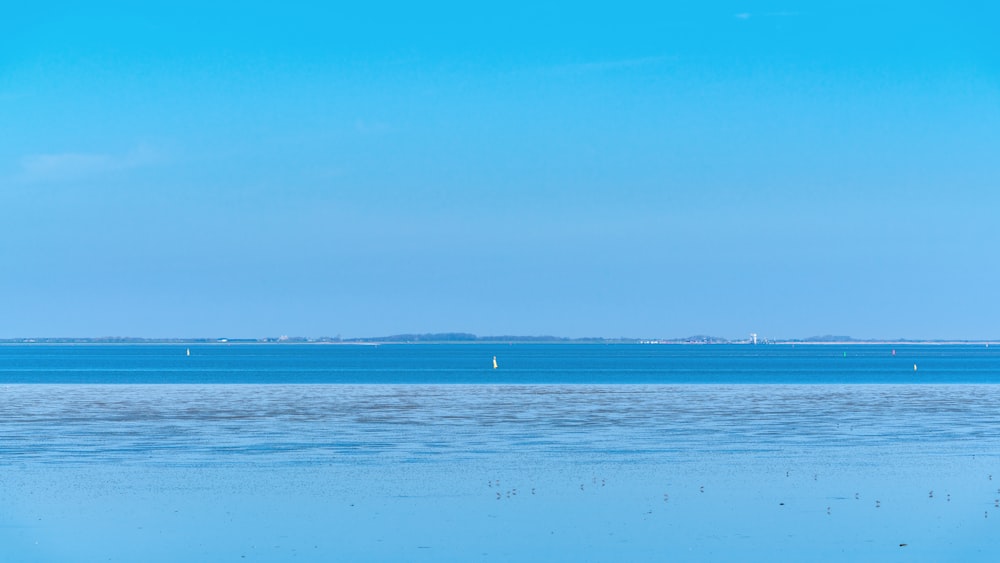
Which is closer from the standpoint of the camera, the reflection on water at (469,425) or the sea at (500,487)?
the sea at (500,487)

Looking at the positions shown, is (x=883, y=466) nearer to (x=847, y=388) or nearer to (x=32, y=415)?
(x=32, y=415)

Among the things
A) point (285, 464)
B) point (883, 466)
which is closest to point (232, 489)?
point (285, 464)

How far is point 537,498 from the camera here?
25719mm

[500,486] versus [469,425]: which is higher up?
[469,425]

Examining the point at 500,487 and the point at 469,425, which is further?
the point at 469,425

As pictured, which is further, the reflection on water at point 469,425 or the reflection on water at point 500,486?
the reflection on water at point 469,425

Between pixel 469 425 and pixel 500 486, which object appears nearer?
pixel 500 486

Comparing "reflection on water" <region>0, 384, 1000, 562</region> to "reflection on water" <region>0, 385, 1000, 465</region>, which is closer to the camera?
"reflection on water" <region>0, 384, 1000, 562</region>

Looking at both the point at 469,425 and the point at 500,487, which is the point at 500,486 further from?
the point at 469,425

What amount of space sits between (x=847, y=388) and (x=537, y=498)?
6090cm

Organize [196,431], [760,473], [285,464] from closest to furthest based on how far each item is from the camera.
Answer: [760,473]
[285,464]
[196,431]

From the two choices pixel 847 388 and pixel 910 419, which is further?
pixel 847 388

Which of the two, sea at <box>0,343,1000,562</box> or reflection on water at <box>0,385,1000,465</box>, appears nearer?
sea at <box>0,343,1000,562</box>

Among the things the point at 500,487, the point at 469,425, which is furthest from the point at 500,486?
the point at 469,425
